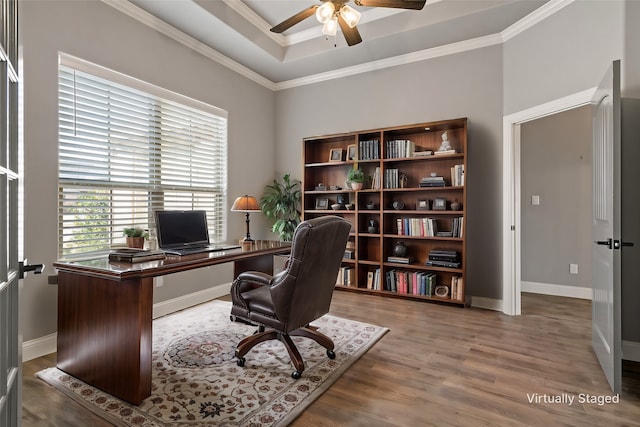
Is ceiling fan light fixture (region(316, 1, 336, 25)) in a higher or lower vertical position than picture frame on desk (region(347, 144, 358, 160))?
higher

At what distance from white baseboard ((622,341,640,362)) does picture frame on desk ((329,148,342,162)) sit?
10.7ft

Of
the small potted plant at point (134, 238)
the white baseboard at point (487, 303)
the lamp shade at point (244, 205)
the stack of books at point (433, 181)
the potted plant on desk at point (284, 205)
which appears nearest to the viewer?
the small potted plant at point (134, 238)

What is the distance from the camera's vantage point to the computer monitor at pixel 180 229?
8.38 feet

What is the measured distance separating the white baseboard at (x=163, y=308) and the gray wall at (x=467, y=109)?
8.44 ft

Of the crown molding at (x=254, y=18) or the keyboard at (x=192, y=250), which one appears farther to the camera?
the crown molding at (x=254, y=18)

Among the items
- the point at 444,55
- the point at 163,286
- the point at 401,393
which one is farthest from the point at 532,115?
the point at 163,286

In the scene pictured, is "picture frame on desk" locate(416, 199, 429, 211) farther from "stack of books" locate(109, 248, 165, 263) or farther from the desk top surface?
"stack of books" locate(109, 248, 165, 263)

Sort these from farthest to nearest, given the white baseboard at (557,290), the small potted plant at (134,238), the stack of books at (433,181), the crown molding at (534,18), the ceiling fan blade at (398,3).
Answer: the white baseboard at (557,290), the stack of books at (433,181), the crown molding at (534,18), the small potted plant at (134,238), the ceiling fan blade at (398,3)

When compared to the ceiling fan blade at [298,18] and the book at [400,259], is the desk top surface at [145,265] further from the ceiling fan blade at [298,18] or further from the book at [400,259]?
the book at [400,259]

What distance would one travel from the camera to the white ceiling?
3.15 meters

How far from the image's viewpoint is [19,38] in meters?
1.19

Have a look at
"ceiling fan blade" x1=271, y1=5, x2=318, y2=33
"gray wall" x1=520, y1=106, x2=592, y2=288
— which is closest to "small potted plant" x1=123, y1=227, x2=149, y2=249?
"ceiling fan blade" x1=271, y1=5, x2=318, y2=33

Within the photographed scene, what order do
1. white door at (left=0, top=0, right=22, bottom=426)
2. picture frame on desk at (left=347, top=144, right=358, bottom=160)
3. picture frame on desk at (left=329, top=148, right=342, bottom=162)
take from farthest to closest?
1. picture frame on desk at (left=329, top=148, right=342, bottom=162)
2. picture frame on desk at (left=347, top=144, right=358, bottom=160)
3. white door at (left=0, top=0, right=22, bottom=426)

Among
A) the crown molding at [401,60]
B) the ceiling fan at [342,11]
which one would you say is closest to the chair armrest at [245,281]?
the ceiling fan at [342,11]
